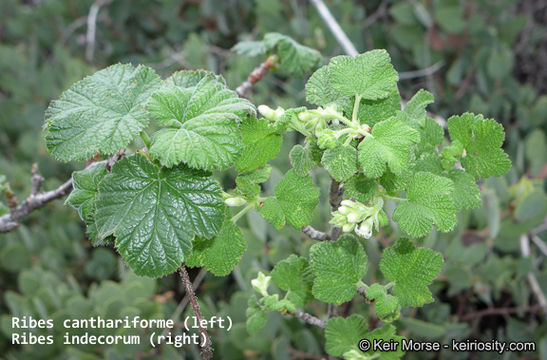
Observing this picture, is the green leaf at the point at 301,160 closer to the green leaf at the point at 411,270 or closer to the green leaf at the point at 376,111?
the green leaf at the point at 376,111

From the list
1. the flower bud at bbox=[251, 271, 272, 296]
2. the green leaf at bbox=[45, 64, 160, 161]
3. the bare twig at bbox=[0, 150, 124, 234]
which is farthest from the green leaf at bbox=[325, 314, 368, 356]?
the bare twig at bbox=[0, 150, 124, 234]

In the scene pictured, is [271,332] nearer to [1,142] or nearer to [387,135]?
[387,135]

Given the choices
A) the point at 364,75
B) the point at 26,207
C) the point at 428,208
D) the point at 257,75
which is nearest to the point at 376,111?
the point at 364,75

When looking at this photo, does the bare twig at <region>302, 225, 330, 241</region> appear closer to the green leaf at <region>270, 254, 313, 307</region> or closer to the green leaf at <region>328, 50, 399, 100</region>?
the green leaf at <region>270, 254, 313, 307</region>

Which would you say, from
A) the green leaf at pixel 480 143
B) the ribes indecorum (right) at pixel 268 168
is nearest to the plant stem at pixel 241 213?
the ribes indecorum (right) at pixel 268 168

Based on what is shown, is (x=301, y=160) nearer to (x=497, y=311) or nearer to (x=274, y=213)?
(x=274, y=213)

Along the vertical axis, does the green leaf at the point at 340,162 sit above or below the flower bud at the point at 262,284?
above
